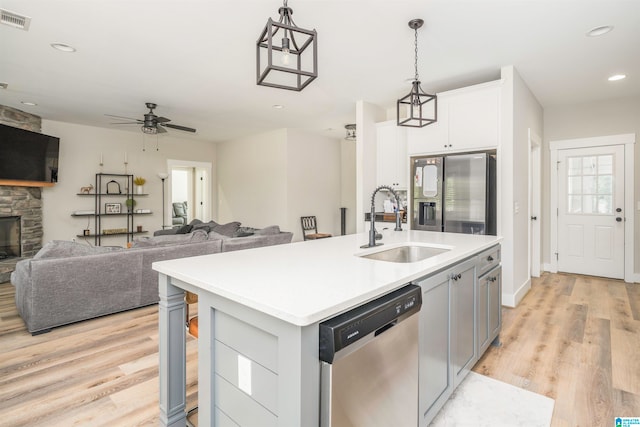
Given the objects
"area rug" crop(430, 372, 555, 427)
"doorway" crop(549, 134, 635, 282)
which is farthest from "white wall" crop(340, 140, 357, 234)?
"area rug" crop(430, 372, 555, 427)

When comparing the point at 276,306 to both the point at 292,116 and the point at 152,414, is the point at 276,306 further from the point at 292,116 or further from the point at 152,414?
the point at 292,116

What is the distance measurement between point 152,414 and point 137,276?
1971mm

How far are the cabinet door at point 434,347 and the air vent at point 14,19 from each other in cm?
363

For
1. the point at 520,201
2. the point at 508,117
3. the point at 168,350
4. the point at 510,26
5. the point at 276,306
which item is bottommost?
the point at 168,350

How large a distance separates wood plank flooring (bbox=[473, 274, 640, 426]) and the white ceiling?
2.67 meters

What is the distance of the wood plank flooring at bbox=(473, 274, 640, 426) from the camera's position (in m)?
2.00

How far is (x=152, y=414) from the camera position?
190cm

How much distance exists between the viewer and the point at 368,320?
3.79 feet

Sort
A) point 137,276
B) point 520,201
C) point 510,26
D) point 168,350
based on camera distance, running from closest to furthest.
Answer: point 168,350
point 510,26
point 137,276
point 520,201

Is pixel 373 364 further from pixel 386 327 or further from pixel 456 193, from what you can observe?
pixel 456 193

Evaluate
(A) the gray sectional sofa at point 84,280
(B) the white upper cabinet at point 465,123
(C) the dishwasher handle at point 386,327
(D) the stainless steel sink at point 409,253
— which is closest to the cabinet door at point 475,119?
(B) the white upper cabinet at point 465,123

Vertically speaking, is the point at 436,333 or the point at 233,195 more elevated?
the point at 233,195

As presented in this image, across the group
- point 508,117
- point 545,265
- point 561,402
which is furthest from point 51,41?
point 545,265

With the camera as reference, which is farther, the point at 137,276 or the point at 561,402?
the point at 137,276
